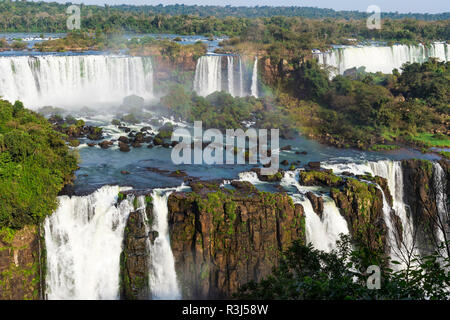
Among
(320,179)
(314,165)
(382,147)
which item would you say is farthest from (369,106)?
(320,179)

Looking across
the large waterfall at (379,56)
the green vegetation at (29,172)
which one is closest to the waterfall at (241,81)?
the large waterfall at (379,56)

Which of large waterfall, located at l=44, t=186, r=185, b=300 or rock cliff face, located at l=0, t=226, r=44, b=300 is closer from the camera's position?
rock cliff face, located at l=0, t=226, r=44, b=300

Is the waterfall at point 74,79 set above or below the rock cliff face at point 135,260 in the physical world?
above

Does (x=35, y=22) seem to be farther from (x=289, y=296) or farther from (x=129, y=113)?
(x=289, y=296)

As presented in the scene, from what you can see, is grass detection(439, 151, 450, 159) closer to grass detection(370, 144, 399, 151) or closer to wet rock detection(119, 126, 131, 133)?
grass detection(370, 144, 399, 151)

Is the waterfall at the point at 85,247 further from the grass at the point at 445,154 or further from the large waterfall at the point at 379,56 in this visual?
the large waterfall at the point at 379,56

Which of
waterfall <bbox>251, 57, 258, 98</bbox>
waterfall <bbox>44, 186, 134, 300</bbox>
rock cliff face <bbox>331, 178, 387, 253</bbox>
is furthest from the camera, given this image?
waterfall <bbox>251, 57, 258, 98</bbox>

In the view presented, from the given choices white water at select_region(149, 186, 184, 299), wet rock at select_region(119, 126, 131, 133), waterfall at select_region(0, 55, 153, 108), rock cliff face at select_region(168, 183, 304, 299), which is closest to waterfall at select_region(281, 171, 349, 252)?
rock cliff face at select_region(168, 183, 304, 299)
